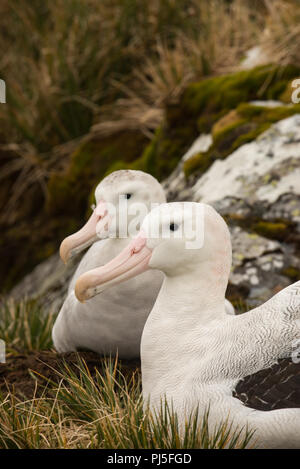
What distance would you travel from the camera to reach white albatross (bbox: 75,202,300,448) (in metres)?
2.48

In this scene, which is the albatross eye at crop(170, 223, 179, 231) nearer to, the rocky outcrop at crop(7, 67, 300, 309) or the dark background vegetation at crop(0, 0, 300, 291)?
the rocky outcrop at crop(7, 67, 300, 309)

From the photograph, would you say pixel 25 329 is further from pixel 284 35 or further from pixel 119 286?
pixel 284 35

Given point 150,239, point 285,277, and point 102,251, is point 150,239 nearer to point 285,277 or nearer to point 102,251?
point 102,251

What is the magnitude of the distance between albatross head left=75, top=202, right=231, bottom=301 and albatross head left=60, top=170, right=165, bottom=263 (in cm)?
71

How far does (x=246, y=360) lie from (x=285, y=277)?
183 centimetres

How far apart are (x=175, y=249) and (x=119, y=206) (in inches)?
32.8

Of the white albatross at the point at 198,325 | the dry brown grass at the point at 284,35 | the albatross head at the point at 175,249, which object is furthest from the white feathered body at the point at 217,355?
the dry brown grass at the point at 284,35

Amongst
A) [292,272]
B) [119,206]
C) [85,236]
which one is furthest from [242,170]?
[85,236]

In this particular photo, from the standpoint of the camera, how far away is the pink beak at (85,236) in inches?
136

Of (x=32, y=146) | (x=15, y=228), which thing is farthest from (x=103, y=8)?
(x=15, y=228)

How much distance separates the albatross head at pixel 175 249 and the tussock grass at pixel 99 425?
0.44m

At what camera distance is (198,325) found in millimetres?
2752

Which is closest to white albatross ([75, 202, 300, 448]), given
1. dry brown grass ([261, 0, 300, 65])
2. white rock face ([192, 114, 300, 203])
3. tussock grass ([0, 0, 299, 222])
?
white rock face ([192, 114, 300, 203])

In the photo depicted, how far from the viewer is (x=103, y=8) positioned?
811cm
